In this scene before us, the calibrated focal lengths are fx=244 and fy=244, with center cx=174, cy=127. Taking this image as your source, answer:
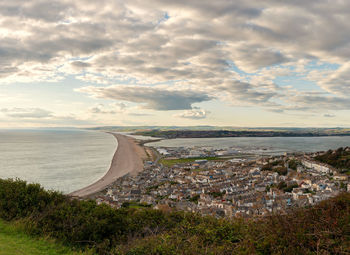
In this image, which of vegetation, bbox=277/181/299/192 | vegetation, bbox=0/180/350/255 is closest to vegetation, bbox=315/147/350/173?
vegetation, bbox=277/181/299/192

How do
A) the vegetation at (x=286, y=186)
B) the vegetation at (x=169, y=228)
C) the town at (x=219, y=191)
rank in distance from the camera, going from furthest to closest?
1. the vegetation at (x=286, y=186)
2. the town at (x=219, y=191)
3. the vegetation at (x=169, y=228)

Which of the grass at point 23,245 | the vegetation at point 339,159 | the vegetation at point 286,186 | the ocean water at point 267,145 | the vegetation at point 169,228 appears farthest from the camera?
the ocean water at point 267,145

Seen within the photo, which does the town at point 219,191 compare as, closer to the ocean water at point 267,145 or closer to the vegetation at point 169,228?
the vegetation at point 169,228

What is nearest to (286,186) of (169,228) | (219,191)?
(219,191)

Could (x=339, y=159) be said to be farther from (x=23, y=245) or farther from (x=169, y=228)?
(x=23, y=245)

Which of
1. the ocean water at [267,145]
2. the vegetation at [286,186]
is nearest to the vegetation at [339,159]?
the vegetation at [286,186]

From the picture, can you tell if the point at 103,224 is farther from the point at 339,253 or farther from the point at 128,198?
the point at 128,198

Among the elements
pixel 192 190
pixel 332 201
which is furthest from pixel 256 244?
pixel 192 190
